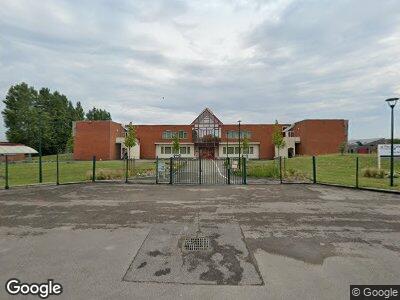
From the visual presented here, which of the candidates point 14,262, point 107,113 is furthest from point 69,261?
point 107,113

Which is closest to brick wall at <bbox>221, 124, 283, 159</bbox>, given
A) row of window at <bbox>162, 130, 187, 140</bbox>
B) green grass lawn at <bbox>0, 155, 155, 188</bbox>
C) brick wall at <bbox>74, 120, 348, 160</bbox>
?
brick wall at <bbox>74, 120, 348, 160</bbox>

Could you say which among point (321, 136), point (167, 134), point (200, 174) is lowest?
point (200, 174)

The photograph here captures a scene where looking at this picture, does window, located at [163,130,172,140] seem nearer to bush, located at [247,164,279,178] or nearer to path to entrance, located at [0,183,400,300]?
bush, located at [247,164,279,178]

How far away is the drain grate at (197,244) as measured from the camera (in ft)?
19.5

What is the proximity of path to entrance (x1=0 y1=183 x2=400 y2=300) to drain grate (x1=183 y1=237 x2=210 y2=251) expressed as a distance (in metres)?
0.20

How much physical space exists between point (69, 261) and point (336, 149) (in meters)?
57.7

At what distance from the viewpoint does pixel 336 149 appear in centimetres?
5572

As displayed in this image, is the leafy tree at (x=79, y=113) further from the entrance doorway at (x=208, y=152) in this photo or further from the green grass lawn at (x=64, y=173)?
the green grass lawn at (x=64, y=173)

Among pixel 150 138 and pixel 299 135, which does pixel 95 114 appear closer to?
pixel 150 138

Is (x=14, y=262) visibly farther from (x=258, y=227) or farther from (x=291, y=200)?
(x=291, y=200)

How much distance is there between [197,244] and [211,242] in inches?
12.8

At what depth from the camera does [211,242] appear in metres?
6.33

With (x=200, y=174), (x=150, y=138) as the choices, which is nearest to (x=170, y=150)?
(x=150, y=138)

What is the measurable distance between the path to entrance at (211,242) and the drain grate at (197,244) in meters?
0.20
